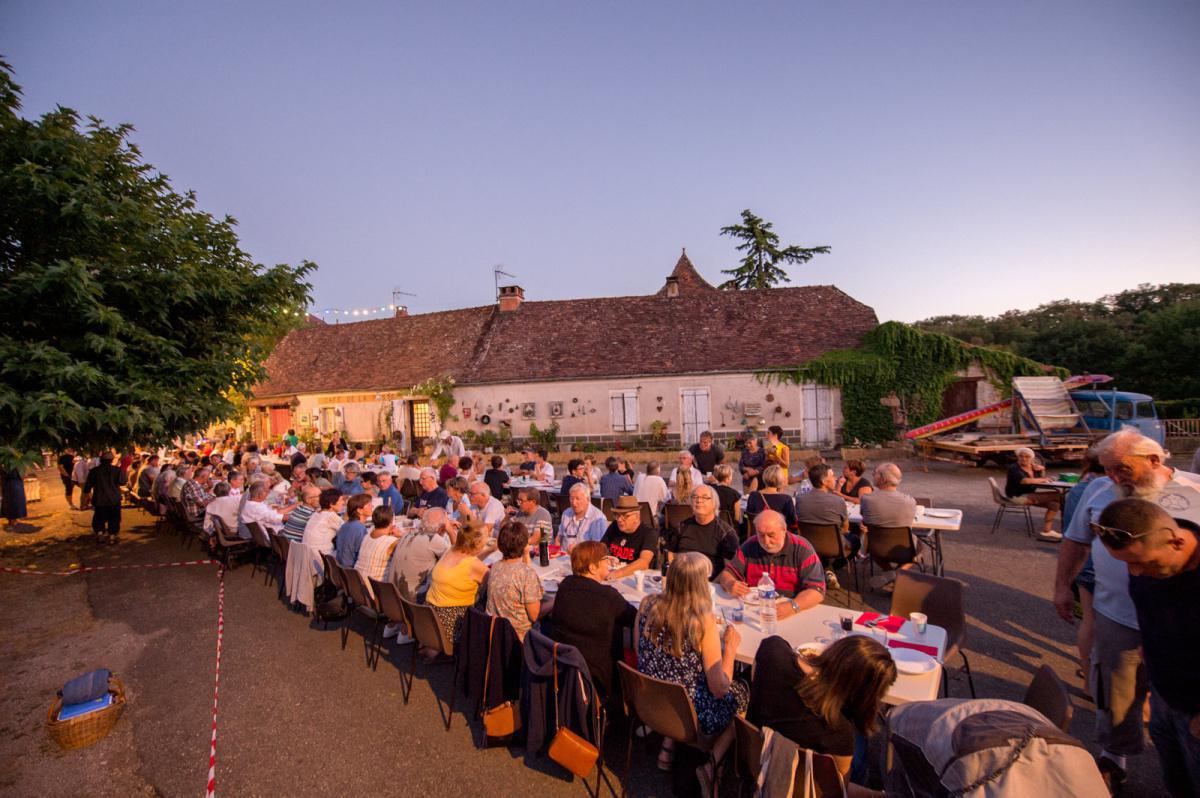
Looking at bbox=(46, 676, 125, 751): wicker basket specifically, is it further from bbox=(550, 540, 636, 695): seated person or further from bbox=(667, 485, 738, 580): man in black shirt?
bbox=(667, 485, 738, 580): man in black shirt

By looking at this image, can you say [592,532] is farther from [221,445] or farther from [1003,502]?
[221,445]

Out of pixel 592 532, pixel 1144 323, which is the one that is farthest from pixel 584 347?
pixel 1144 323

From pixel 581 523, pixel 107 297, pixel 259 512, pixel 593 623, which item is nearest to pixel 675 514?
pixel 581 523

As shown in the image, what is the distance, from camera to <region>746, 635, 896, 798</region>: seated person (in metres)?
2.45

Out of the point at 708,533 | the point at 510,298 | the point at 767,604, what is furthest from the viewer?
the point at 510,298

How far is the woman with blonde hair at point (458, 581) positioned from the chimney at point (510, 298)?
70.4 feet

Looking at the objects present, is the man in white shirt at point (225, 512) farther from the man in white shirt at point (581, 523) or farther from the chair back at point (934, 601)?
the chair back at point (934, 601)

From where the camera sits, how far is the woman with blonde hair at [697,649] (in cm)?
317

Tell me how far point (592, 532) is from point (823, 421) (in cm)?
1585

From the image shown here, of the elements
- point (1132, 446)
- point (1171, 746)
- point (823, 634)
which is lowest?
point (1171, 746)

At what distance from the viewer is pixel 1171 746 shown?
110 inches

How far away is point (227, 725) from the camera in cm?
453

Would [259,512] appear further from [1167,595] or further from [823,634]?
[1167,595]

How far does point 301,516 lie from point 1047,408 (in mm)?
19443
